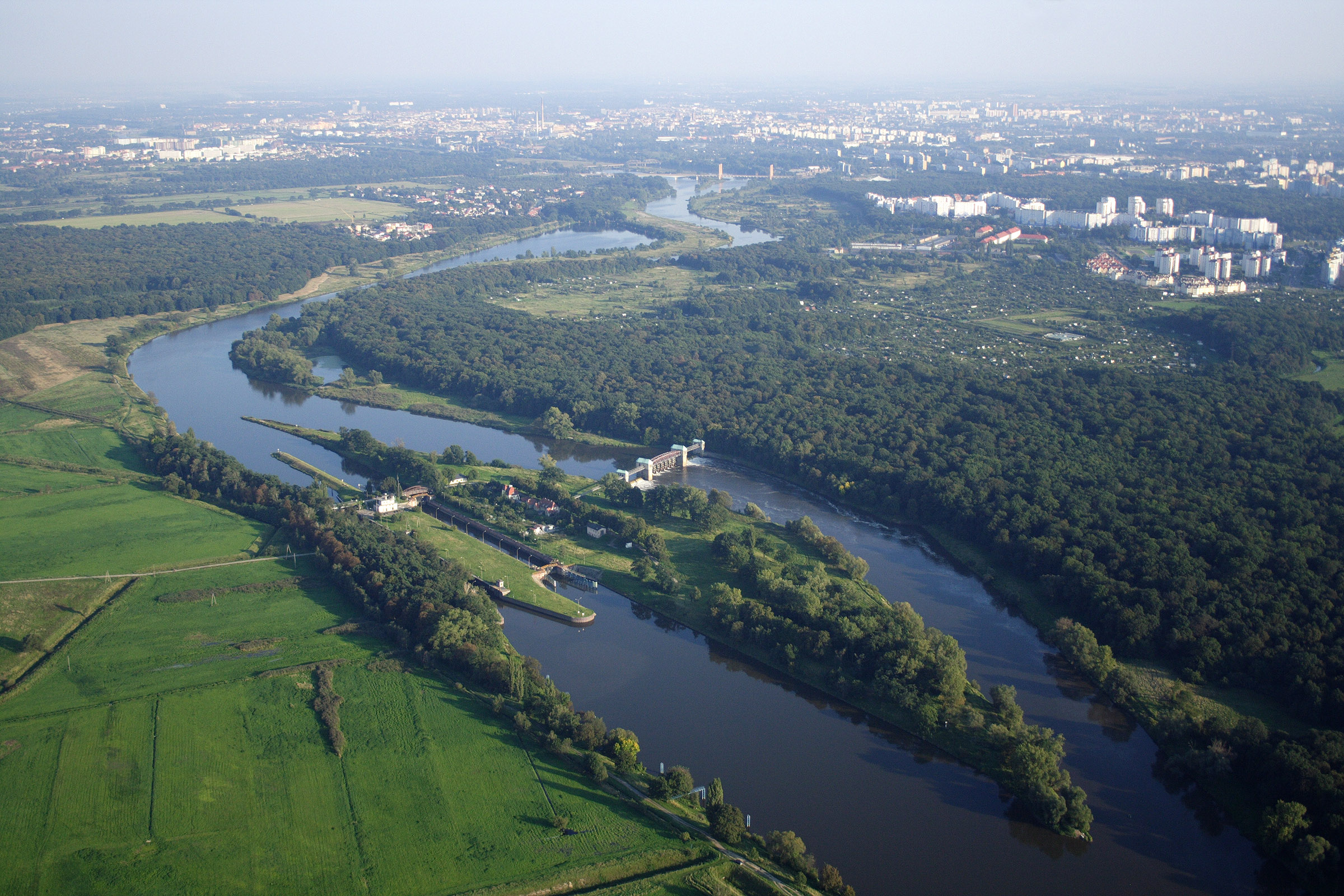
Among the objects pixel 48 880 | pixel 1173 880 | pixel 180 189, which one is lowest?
pixel 1173 880

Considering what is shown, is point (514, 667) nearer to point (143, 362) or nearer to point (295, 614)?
point (295, 614)

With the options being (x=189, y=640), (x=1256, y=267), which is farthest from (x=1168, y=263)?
(x=189, y=640)

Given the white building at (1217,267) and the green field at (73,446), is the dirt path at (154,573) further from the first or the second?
the white building at (1217,267)

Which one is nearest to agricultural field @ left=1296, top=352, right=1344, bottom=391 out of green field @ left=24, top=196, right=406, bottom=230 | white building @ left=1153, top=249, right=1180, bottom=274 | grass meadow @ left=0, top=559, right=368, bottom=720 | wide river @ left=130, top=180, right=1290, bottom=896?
white building @ left=1153, top=249, right=1180, bottom=274

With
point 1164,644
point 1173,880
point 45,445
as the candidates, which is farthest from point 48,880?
point 45,445

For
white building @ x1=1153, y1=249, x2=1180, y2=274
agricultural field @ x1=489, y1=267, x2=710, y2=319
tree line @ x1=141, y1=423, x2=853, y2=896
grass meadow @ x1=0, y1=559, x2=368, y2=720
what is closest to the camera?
tree line @ x1=141, y1=423, x2=853, y2=896

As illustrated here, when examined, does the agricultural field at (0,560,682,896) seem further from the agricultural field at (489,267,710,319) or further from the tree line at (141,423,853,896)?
the agricultural field at (489,267,710,319)

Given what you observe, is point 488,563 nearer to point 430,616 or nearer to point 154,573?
point 430,616
